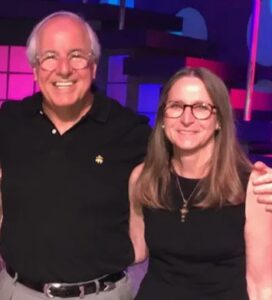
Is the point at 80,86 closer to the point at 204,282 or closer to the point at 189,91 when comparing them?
the point at 189,91

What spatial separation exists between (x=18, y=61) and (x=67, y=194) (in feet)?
12.4

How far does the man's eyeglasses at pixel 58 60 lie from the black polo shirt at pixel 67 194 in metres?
0.14

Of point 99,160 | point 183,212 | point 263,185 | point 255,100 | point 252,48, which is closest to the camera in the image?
point 263,185

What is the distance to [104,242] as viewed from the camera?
196cm

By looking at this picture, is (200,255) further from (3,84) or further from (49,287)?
(3,84)

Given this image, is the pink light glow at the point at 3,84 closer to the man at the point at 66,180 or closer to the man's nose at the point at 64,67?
the man at the point at 66,180

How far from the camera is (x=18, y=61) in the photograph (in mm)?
5516

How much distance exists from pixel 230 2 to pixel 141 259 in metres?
4.21

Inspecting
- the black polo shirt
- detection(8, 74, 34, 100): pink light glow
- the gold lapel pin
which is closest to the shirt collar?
the black polo shirt

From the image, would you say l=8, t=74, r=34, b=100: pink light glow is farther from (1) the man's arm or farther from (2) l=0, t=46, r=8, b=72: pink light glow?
(1) the man's arm

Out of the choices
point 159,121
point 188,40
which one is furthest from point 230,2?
point 159,121

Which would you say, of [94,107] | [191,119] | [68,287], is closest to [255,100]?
[94,107]

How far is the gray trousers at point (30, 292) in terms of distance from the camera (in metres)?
1.92

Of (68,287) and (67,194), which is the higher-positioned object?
(67,194)
